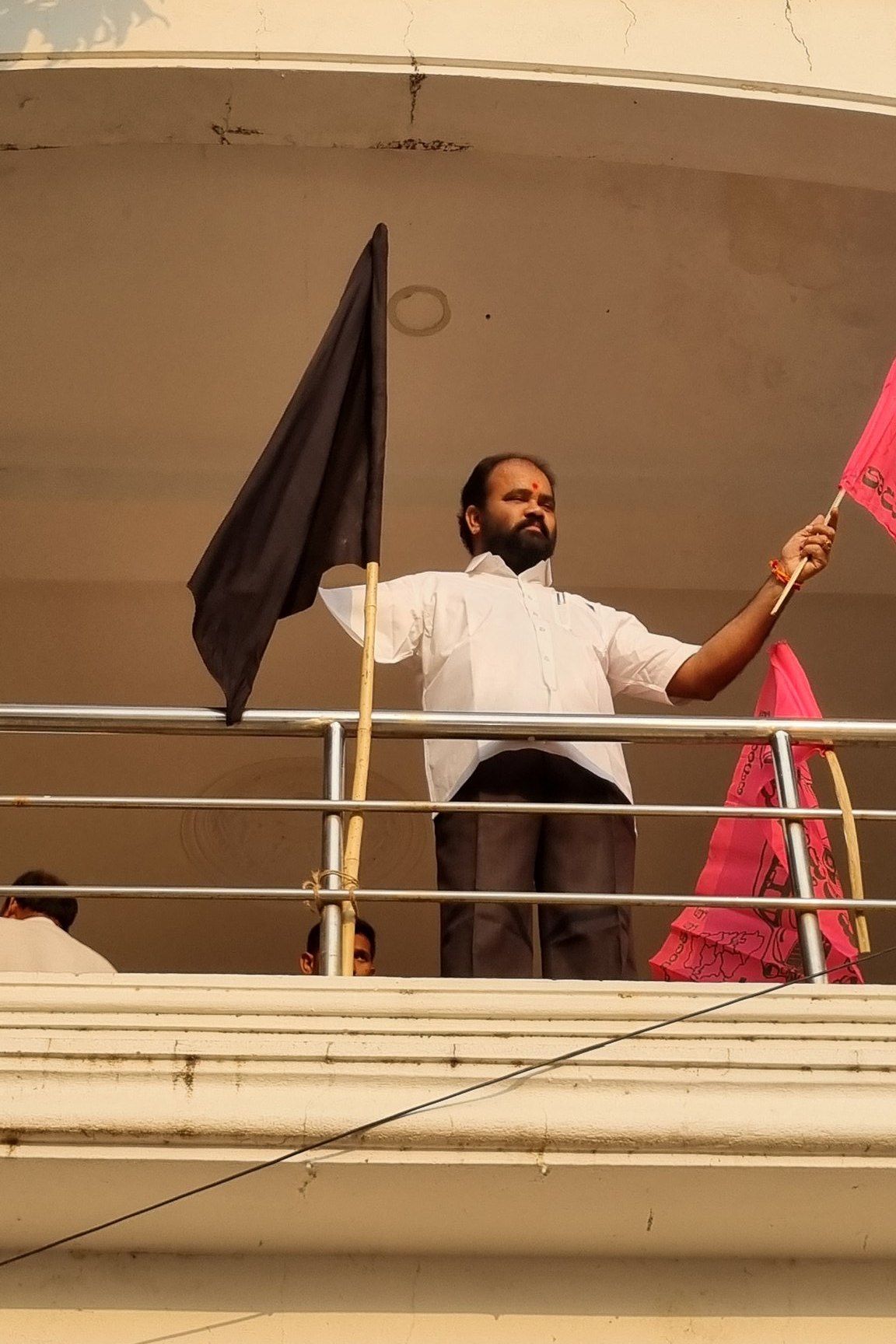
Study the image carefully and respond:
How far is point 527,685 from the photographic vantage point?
16.3 ft

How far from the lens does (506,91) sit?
21.1 feet

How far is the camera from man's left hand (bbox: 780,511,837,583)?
4973 millimetres

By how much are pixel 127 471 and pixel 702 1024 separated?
5.35 meters

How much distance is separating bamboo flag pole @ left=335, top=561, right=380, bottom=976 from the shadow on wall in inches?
104

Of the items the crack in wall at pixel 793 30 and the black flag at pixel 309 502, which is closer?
the black flag at pixel 309 502

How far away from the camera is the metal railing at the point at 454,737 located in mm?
4059

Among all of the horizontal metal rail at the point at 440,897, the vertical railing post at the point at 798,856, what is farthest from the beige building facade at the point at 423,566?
the vertical railing post at the point at 798,856

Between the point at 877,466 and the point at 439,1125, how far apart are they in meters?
2.60

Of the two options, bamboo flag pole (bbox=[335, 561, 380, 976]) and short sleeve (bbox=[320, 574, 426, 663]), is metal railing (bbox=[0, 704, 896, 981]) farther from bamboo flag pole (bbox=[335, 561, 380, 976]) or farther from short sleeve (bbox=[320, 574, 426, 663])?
short sleeve (bbox=[320, 574, 426, 663])

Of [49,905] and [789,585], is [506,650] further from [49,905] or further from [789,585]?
[49,905]

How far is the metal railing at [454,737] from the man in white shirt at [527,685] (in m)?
0.15

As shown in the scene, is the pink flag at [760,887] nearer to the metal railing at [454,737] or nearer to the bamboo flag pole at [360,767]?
the metal railing at [454,737]

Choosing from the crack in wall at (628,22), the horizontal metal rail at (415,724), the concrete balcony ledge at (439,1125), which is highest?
the crack in wall at (628,22)

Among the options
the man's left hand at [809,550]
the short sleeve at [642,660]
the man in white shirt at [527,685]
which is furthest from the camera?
the short sleeve at [642,660]
